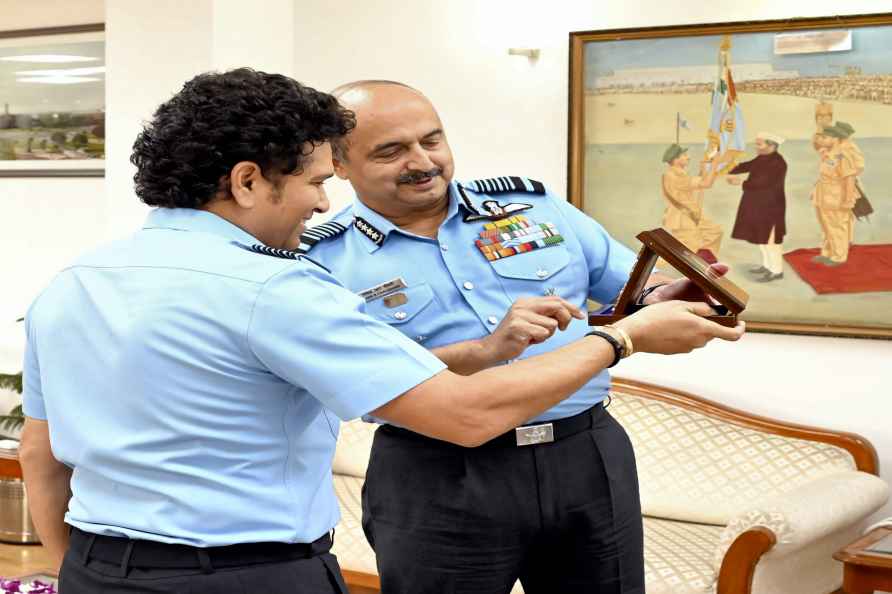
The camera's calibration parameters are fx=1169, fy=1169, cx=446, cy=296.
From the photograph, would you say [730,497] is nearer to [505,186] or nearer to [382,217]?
[505,186]

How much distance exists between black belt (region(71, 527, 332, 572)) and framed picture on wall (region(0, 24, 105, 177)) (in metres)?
4.30

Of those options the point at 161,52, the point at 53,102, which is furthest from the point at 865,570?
the point at 53,102

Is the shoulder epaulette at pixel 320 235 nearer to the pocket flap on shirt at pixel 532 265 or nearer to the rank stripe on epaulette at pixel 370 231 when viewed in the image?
the rank stripe on epaulette at pixel 370 231

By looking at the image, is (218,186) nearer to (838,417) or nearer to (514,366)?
(514,366)

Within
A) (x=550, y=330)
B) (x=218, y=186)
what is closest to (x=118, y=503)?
(x=218, y=186)

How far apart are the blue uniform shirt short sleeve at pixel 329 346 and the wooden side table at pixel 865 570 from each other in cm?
203

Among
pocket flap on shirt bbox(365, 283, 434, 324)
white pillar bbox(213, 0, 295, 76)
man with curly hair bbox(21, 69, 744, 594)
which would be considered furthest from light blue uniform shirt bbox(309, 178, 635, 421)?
white pillar bbox(213, 0, 295, 76)

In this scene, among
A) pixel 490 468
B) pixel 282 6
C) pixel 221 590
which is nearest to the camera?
pixel 221 590

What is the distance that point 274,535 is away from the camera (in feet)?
4.90

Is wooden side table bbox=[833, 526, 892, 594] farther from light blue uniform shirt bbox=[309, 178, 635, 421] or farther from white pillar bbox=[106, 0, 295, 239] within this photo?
white pillar bbox=[106, 0, 295, 239]

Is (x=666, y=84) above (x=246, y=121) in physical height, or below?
above

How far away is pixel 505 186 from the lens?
2488 millimetres

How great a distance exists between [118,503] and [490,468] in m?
0.83

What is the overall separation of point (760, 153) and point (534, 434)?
2257 mm
